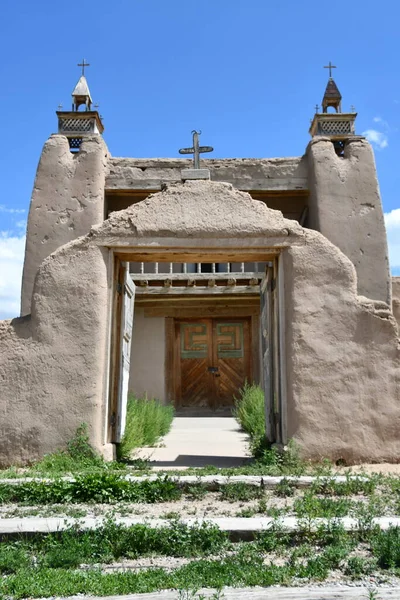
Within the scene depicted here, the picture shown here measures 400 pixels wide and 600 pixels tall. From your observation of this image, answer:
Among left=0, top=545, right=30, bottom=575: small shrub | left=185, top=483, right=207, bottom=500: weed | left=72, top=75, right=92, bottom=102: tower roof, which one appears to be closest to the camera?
left=0, top=545, right=30, bottom=575: small shrub

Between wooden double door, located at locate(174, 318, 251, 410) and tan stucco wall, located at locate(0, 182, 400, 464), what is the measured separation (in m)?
9.58

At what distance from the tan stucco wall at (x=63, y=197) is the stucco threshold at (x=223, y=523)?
7.89 m

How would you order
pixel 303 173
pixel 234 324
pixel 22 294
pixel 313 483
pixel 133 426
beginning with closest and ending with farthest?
1. pixel 313 483
2. pixel 133 426
3. pixel 22 294
4. pixel 303 173
5. pixel 234 324

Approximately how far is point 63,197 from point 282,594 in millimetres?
9957

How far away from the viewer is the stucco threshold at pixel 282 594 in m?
3.04

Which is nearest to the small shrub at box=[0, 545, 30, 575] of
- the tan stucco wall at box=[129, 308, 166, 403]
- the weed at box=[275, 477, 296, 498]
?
the weed at box=[275, 477, 296, 498]

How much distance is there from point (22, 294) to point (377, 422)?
7171 millimetres

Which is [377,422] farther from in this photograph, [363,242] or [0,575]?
[363,242]

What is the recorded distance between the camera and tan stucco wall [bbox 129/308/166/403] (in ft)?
52.5

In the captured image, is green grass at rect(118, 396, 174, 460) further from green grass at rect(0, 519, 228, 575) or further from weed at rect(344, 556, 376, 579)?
weed at rect(344, 556, 376, 579)

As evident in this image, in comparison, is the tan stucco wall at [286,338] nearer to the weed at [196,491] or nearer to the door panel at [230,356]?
the weed at [196,491]

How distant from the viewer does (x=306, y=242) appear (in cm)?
725

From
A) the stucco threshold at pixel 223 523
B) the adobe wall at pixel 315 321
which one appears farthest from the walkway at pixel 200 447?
the stucco threshold at pixel 223 523

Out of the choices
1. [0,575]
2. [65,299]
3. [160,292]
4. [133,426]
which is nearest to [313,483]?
[0,575]
